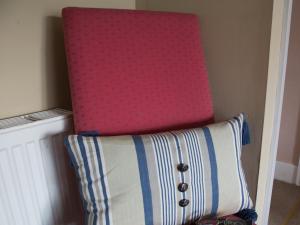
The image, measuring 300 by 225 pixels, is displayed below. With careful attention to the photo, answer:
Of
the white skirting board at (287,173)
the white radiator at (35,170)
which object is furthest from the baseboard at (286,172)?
the white radiator at (35,170)

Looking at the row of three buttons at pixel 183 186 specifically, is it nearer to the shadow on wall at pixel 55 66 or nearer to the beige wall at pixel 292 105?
the shadow on wall at pixel 55 66

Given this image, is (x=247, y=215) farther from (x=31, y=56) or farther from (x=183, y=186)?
(x=31, y=56)

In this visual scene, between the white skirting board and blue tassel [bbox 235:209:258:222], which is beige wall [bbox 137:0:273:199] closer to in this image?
blue tassel [bbox 235:209:258:222]

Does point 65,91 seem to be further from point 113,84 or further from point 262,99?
point 262,99

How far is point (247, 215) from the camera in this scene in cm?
84

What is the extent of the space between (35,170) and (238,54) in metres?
0.80

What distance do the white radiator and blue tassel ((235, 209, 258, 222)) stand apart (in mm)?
584

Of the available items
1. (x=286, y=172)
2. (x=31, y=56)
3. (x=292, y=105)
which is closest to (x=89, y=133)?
(x=31, y=56)

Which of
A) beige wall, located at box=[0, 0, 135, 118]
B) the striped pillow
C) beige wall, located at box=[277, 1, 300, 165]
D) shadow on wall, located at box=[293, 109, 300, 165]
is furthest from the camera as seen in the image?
shadow on wall, located at box=[293, 109, 300, 165]

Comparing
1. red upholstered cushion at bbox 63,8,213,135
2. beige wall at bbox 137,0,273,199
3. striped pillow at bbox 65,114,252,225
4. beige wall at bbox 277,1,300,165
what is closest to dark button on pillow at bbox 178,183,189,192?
striped pillow at bbox 65,114,252,225

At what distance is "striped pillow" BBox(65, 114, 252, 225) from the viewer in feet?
2.35

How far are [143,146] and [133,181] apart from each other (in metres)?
0.10

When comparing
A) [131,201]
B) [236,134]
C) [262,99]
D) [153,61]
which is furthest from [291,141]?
[131,201]

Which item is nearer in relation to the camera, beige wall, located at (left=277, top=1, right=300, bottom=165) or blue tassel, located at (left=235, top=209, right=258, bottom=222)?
blue tassel, located at (left=235, top=209, right=258, bottom=222)
